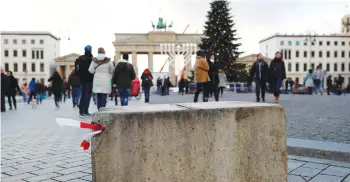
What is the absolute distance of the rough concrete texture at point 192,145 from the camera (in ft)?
7.95

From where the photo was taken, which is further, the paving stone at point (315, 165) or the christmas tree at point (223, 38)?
the christmas tree at point (223, 38)

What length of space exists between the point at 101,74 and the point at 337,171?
669 centimetres

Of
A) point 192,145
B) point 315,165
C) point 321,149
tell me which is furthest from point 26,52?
point 192,145

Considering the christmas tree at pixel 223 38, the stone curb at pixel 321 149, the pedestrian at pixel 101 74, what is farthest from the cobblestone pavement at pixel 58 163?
the christmas tree at pixel 223 38

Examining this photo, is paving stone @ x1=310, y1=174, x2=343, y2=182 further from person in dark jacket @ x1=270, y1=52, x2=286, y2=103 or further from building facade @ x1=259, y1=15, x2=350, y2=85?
building facade @ x1=259, y1=15, x2=350, y2=85

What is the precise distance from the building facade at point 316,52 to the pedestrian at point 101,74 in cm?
10351

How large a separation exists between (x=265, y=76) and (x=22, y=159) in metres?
10.3

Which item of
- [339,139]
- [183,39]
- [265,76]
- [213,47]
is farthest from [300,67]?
[339,139]

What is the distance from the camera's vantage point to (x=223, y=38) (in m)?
44.3

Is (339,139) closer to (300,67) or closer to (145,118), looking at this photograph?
(145,118)

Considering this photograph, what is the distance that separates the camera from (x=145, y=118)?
97.0 inches

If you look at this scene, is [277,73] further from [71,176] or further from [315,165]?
[71,176]

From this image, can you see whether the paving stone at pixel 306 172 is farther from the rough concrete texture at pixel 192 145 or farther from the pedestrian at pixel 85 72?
the pedestrian at pixel 85 72

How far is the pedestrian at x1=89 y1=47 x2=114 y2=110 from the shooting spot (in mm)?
9531
